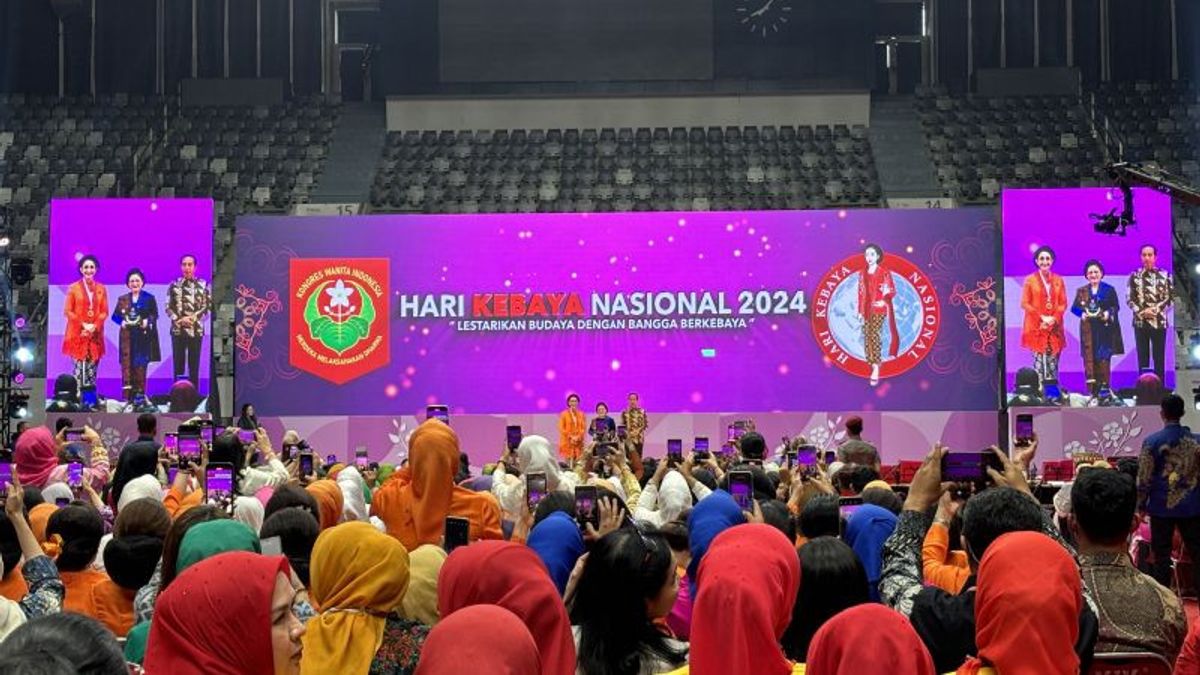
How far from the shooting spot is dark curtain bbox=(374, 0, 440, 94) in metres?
24.0

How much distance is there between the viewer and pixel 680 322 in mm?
16656

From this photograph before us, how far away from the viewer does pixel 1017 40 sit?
83.4ft

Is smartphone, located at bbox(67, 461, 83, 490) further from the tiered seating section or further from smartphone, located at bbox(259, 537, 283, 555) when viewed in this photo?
the tiered seating section

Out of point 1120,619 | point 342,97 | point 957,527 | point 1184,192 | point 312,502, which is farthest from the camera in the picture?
point 342,97

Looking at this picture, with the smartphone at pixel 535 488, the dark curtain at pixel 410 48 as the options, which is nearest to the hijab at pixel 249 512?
Result: the smartphone at pixel 535 488

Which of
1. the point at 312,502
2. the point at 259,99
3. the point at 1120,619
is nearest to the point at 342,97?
the point at 259,99

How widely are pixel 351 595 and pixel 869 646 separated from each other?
3.95 ft

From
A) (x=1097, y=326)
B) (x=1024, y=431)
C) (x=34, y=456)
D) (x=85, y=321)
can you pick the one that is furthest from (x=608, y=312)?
(x=1024, y=431)

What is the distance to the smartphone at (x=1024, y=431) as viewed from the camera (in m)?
4.93

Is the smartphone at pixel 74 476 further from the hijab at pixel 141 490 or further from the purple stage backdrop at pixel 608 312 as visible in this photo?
the purple stage backdrop at pixel 608 312

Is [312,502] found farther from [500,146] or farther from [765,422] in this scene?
[500,146]

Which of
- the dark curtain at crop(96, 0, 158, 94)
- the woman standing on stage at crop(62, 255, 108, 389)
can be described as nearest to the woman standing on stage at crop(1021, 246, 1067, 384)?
the woman standing on stage at crop(62, 255, 108, 389)

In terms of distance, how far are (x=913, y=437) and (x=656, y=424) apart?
268cm

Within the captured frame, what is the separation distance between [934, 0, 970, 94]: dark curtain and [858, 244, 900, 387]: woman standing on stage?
9.82m
